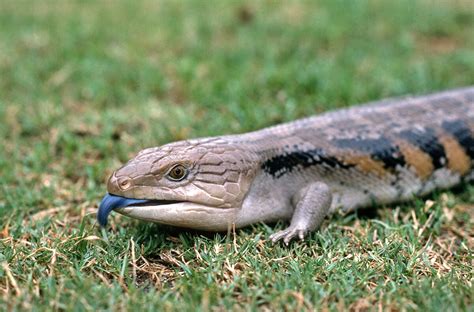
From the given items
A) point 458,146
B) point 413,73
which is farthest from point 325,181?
point 413,73

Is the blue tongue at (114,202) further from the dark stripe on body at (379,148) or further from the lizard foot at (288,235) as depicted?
the dark stripe on body at (379,148)

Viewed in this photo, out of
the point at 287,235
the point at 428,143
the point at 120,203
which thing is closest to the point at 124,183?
the point at 120,203

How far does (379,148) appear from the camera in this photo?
5.25m

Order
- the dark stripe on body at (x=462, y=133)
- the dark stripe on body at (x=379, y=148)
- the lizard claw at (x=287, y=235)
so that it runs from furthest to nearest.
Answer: the dark stripe on body at (x=462, y=133), the dark stripe on body at (x=379, y=148), the lizard claw at (x=287, y=235)

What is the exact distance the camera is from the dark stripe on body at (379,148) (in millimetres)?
5184

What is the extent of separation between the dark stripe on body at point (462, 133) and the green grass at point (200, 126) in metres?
0.33

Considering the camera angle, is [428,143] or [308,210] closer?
[308,210]

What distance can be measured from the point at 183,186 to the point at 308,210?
92cm

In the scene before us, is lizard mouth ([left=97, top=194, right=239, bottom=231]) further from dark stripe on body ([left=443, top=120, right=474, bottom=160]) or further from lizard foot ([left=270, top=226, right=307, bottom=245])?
dark stripe on body ([left=443, top=120, right=474, bottom=160])

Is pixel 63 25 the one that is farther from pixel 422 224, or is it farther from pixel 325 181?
pixel 422 224

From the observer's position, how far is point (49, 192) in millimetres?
5367

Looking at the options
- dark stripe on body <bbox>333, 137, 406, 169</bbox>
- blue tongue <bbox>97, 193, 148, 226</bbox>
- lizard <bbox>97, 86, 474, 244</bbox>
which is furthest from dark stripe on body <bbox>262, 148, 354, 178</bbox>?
blue tongue <bbox>97, 193, 148, 226</bbox>

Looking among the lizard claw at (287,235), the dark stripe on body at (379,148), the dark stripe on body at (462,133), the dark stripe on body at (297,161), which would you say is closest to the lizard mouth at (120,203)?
the lizard claw at (287,235)

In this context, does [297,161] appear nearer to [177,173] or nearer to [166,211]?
[177,173]
